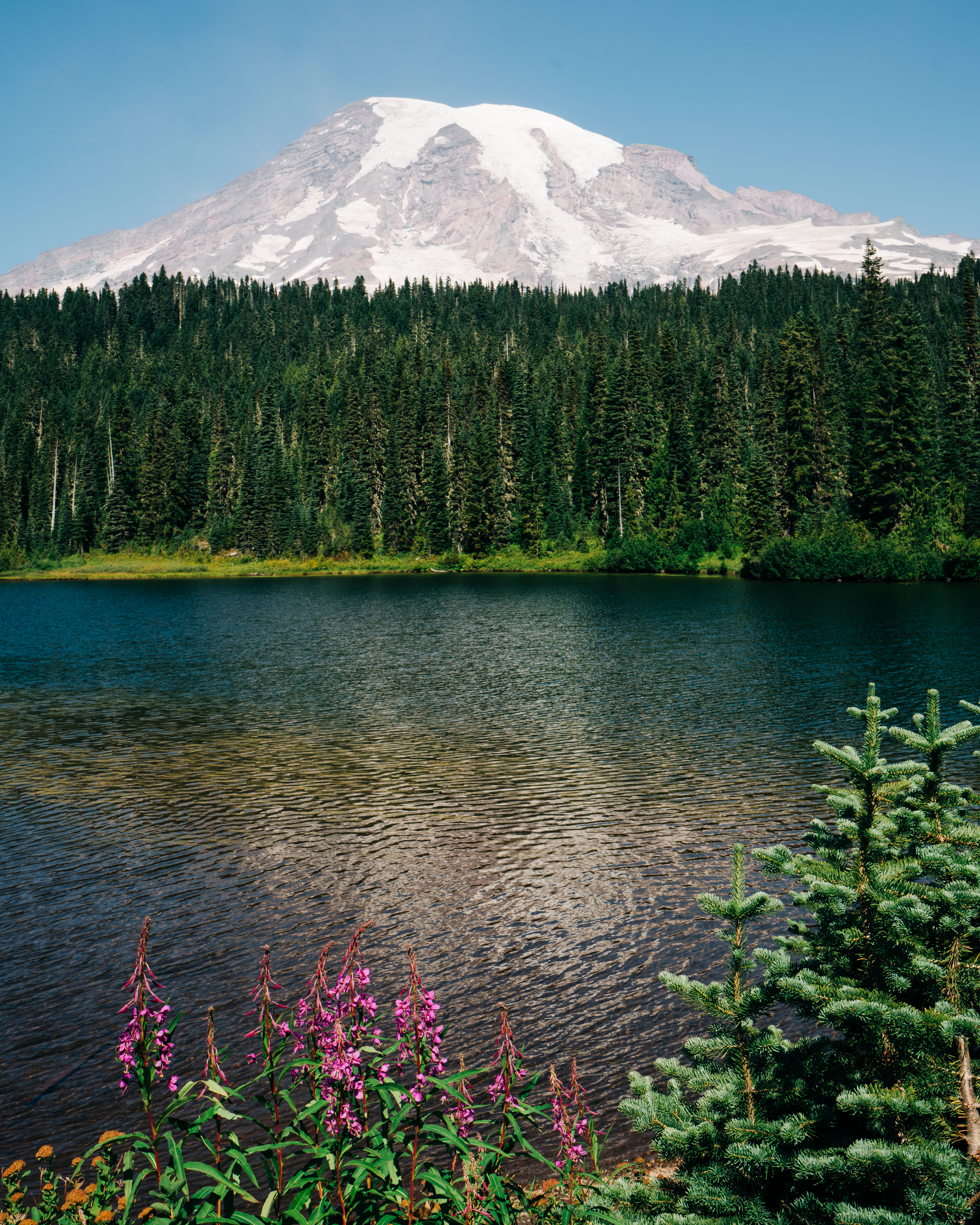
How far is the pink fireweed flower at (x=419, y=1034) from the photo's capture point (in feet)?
13.6

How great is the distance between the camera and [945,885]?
442 cm

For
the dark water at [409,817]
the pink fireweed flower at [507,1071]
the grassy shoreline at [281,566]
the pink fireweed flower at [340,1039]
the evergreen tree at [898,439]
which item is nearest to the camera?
the pink fireweed flower at [340,1039]

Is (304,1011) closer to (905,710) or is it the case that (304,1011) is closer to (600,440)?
(905,710)

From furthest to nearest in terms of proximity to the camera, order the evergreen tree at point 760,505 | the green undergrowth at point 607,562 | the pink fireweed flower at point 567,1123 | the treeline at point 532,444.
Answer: the evergreen tree at point 760,505 < the treeline at point 532,444 < the green undergrowth at point 607,562 < the pink fireweed flower at point 567,1123

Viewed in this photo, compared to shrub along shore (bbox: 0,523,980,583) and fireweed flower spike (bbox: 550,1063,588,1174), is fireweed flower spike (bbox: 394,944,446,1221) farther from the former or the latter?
shrub along shore (bbox: 0,523,980,583)

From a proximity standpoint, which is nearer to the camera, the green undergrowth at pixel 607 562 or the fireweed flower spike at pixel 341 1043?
the fireweed flower spike at pixel 341 1043

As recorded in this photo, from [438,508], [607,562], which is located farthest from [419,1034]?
[438,508]

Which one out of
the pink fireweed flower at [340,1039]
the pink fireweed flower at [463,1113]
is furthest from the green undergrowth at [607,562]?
the pink fireweed flower at [340,1039]

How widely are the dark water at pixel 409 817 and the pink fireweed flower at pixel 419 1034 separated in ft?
13.6

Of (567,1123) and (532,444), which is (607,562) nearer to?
(532,444)

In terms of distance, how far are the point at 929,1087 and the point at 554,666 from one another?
31678 millimetres

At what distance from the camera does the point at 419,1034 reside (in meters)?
4.23

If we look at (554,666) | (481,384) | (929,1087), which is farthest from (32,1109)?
(481,384)

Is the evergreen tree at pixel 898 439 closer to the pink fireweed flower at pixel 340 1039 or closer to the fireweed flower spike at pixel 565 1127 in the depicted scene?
the fireweed flower spike at pixel 565 1127
